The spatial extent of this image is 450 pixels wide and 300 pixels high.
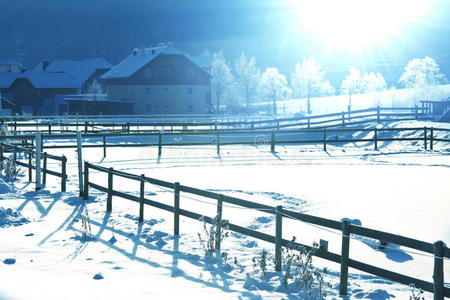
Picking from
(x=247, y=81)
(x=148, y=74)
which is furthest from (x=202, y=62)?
(x=247, y=81)

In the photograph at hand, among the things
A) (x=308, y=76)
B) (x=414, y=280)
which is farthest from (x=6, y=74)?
(x=414, y=280)

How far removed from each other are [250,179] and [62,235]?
30.3 ft

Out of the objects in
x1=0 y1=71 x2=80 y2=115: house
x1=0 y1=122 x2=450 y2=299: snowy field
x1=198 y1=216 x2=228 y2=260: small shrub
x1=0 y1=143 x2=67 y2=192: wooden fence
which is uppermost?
x1=0 y1=71 x2=80 y2=115: house

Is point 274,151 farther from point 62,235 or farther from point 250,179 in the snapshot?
point 62,235

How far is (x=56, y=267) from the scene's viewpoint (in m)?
8.62

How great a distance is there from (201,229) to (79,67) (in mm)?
105531

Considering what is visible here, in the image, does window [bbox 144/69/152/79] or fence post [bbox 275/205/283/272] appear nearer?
fence post [bbox 275/205/283/272]

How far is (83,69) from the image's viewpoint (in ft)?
362

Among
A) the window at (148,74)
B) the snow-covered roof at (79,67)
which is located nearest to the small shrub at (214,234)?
the window at (148,74)

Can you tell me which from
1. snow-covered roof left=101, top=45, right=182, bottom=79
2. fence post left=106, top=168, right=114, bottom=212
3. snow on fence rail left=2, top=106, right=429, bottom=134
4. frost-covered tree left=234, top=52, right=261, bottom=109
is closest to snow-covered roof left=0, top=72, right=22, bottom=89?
snow-covered roof left=101, top=45, right=182, bottom=79

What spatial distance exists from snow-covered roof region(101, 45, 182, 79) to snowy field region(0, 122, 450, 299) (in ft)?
161

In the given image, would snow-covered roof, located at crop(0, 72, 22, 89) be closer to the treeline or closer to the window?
the window

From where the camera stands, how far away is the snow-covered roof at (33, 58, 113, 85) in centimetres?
10816

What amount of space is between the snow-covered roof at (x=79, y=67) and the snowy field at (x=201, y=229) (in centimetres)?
8873
